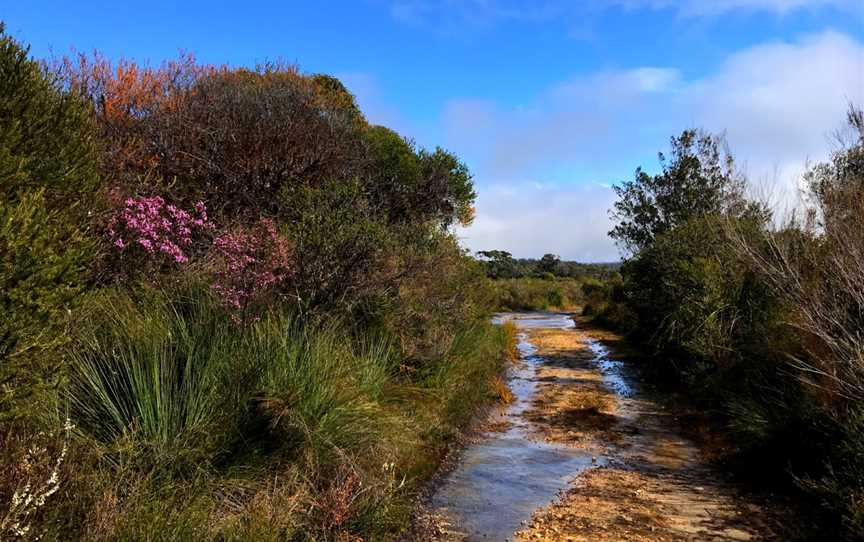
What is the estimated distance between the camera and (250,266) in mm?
8312

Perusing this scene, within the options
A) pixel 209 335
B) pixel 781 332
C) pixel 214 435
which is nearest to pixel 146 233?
pixel 209 335

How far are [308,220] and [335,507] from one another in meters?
4.88

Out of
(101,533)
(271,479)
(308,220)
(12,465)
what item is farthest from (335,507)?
(308,220)

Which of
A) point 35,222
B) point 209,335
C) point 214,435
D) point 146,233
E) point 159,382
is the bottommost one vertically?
point 214,435

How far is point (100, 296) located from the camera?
6.50 meters

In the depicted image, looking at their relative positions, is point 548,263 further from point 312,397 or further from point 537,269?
point 312,397

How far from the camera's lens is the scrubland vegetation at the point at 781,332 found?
22.9ft

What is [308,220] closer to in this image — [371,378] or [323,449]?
[371,378]

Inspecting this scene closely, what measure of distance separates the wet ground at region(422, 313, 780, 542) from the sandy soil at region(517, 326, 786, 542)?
0.01 m

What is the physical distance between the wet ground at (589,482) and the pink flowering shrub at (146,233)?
4749 mm

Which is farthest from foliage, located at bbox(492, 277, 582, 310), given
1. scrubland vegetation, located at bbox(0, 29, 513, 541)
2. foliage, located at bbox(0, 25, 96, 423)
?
foliage, located at bbox(0, 25, 96, 423)

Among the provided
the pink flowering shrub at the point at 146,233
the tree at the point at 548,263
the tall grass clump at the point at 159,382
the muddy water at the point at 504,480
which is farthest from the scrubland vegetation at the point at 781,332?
the tree at the point at 548,263

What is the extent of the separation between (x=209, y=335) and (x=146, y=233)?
258 centimetres

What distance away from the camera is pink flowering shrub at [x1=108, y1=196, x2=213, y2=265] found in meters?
7.81
